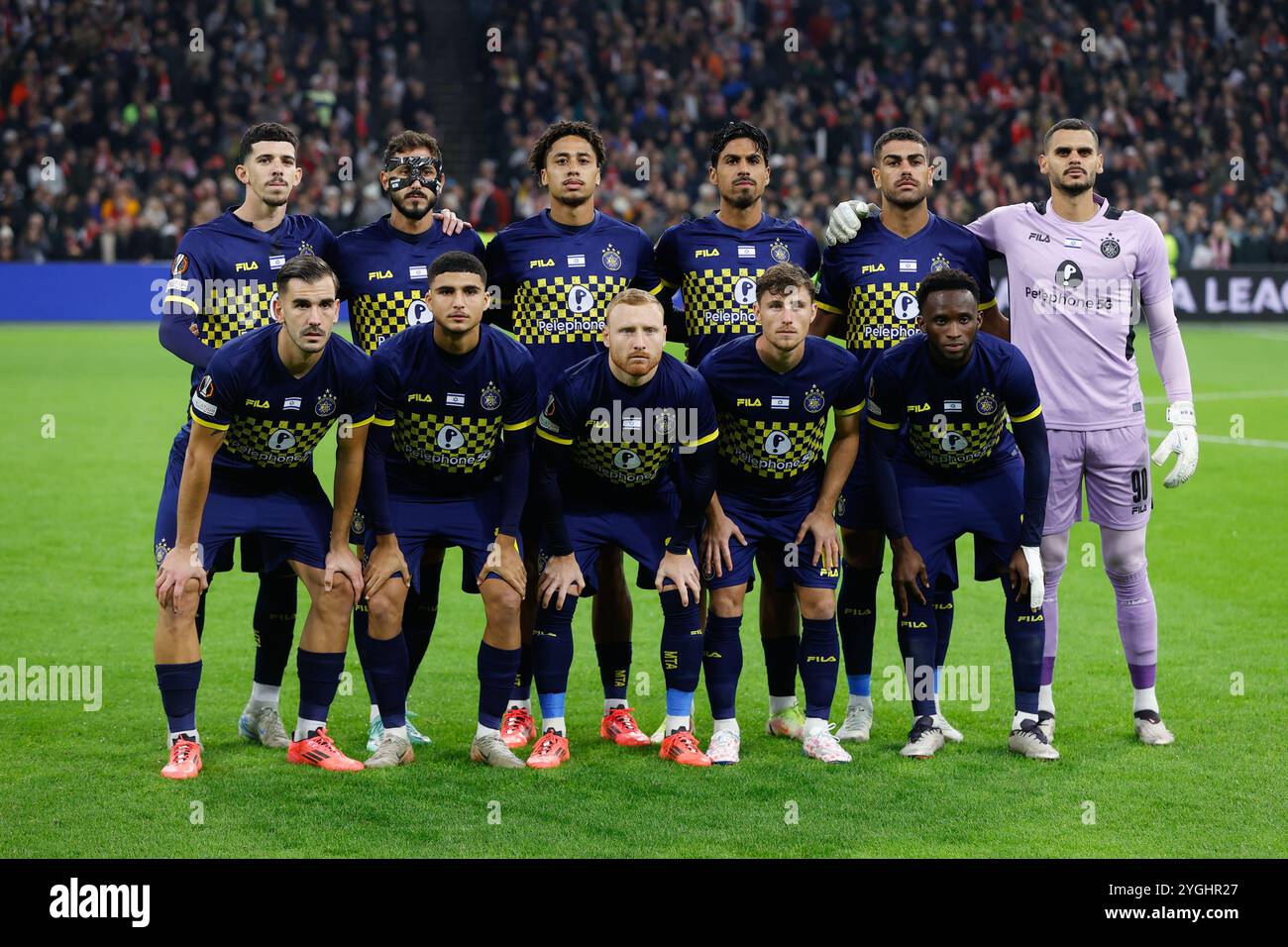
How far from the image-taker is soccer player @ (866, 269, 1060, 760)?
639cm

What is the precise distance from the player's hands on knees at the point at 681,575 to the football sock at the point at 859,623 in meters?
0.78

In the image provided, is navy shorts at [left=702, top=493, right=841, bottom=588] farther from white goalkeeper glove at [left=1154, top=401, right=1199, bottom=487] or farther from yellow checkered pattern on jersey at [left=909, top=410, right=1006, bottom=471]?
white goalkeeper glove at [left=1154, top=401, right=1199, bottom=487]

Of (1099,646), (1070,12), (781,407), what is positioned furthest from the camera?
(1070,12)

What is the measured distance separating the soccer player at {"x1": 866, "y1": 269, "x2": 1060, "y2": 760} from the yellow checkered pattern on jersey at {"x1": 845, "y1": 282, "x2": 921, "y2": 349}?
193 mm

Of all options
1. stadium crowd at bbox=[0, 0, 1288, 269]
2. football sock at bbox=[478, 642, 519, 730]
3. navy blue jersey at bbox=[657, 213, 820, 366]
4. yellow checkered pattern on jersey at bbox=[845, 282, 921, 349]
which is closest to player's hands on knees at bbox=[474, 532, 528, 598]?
football sock at bbox=[478, 642, 519, 730]

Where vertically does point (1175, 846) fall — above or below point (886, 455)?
below

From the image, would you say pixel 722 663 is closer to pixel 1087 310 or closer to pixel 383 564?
pixel 383 564

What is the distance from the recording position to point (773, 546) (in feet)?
21.9

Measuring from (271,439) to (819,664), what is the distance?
8.12 ft

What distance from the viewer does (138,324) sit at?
1054 inches

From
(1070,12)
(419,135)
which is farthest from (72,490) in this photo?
(1070,12)

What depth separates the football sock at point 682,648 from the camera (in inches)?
258
